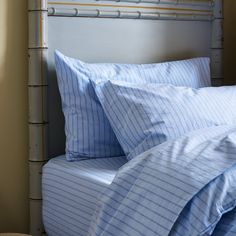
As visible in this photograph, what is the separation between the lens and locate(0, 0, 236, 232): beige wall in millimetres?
2170

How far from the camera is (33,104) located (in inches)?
84.6

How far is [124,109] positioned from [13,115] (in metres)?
0.53

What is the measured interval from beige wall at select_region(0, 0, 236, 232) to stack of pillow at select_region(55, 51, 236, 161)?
213mm

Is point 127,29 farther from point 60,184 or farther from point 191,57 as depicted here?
point 60,184

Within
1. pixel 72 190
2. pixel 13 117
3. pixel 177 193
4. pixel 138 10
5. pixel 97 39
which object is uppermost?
pixel 138 10

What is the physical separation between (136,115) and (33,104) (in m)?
0.48

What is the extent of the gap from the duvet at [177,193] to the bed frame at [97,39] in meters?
0.70

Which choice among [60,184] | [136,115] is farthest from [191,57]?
[60,184]

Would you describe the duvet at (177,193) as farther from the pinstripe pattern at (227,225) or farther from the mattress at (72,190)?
the mattress at (72,190)

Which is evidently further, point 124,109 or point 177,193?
point 124,109

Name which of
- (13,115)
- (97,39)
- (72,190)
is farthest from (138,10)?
(72,190)

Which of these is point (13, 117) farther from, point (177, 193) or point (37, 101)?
point (177, 193)

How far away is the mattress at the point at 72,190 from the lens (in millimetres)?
1790

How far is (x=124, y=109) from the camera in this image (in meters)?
1.99
